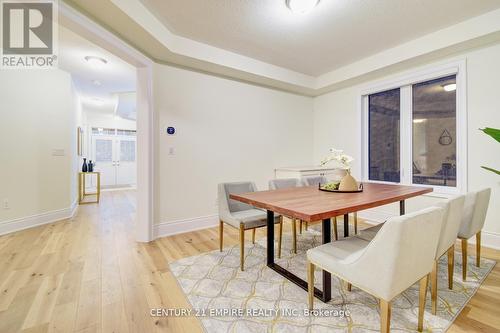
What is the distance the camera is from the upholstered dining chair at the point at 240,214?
210 cm

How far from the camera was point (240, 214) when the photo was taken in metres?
2.37

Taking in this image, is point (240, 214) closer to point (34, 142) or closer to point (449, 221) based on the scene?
point (449, 221)

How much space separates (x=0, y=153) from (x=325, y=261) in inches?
175

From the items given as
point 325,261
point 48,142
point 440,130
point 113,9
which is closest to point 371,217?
point 440,130

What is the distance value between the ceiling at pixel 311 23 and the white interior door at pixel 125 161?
6.46 m

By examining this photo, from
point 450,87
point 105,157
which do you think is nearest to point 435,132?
point 450,87

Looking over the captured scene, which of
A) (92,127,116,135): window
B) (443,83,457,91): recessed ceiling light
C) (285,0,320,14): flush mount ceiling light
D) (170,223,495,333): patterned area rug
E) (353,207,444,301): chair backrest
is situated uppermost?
(285,0,320,14): flush mount ceiling light

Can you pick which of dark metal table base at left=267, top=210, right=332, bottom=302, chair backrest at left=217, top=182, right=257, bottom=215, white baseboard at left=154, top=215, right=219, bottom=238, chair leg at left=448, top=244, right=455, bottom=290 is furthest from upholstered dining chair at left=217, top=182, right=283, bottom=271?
chair leg at left=448, top=244, right=455, bottom=290

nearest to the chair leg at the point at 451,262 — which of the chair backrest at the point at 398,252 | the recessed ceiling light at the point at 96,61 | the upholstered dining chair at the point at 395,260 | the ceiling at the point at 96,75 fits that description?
the upholstered dining chair at the point at 395,260

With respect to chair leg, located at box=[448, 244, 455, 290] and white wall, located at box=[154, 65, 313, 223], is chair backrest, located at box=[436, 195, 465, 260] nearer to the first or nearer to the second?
chair leg, located at box=[448, 244, 455, 290]

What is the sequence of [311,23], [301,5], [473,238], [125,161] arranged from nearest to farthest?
[301,5] → [311,23] → [473,238] → [125,161]

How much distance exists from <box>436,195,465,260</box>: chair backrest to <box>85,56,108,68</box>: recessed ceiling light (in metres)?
4.62

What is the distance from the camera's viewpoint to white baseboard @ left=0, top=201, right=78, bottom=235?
3061mm

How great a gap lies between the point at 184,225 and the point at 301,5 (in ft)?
9.93
